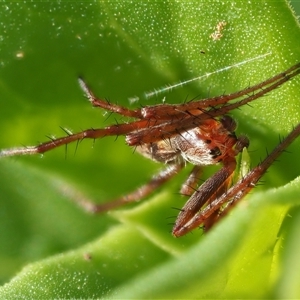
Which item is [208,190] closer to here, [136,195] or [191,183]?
[191,183]

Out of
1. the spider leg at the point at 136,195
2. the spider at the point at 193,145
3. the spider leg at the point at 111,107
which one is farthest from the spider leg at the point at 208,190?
the spider leg at the point at 111,107

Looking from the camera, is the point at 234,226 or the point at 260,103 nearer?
the point at 234,226

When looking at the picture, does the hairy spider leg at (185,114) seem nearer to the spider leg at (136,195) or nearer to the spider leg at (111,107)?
the spider leg at (111,107)

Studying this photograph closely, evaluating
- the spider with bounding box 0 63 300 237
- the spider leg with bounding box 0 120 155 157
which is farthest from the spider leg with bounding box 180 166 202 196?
the spider leg with bounding box 0 120 155 157

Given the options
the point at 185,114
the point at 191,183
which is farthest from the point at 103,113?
the point at 191,183

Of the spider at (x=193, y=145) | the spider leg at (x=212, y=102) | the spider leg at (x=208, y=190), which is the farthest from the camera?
the spider leg at (x=208, y=190)

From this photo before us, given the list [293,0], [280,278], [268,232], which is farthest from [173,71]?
[280,278]

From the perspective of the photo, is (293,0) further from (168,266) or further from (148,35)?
(168,266)
